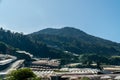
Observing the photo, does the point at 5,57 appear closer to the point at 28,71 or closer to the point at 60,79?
the point at 60,79

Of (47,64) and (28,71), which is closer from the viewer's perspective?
(28,71)

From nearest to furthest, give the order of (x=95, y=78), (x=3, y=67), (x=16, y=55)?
(x=95, y=78) → (x=3, y=67) → (x=16, y=55)

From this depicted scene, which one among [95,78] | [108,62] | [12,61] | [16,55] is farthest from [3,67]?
[108,62]

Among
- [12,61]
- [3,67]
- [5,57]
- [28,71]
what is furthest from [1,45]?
[28,71]

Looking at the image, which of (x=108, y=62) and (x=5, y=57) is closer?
(x=5, y=57)

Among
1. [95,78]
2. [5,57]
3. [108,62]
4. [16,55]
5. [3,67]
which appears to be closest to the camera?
[95,78]

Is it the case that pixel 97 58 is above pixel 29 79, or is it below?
above

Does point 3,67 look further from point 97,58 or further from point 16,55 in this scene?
point 97,58

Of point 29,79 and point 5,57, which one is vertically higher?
point 5,57

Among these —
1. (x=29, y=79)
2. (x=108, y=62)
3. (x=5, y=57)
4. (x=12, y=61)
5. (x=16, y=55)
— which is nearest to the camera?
(x=29, y=79)
